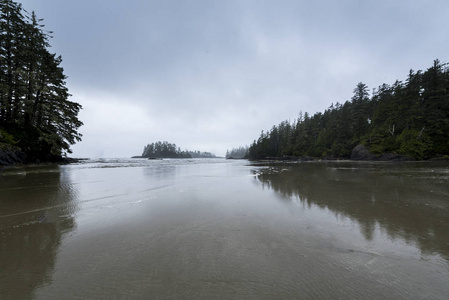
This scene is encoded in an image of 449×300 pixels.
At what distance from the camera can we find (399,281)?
7.25 feet

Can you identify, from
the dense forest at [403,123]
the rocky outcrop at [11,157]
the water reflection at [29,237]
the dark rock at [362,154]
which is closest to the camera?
the water reflection at [29,237]

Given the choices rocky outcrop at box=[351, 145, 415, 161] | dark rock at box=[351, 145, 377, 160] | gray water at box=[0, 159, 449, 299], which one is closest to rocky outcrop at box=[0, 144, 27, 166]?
gray water at box=[0, 159, 449, 299]

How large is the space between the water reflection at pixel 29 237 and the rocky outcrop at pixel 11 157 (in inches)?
660

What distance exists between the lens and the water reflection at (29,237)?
7.22ft

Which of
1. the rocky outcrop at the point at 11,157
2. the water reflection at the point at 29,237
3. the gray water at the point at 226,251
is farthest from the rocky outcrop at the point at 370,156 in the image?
the rocky outcrop at the point at 11,157

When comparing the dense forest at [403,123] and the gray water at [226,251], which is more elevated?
the dense forest at [403,123]

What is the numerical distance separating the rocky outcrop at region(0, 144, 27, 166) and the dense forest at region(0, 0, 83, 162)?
483 mm

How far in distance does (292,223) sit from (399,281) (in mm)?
2229

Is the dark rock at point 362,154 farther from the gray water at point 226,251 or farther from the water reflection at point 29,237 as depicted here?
the water reflection at point 29,237

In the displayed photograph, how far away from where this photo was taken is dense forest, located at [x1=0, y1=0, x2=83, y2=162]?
2105 centimetres

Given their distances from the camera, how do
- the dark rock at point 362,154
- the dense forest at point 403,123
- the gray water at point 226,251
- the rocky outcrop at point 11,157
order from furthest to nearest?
the dark rock at point 362,154
the dense forest at point 403,123
the rocky outcrop at point 11,157
the gray water at point 226,251

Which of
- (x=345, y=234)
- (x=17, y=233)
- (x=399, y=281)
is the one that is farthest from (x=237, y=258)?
(x=17, y=233)

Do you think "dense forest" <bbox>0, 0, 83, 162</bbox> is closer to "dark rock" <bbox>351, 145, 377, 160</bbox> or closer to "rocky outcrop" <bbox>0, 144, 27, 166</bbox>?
"rocky outcrop" <bbox>0, 144, 27, 166</bbox>

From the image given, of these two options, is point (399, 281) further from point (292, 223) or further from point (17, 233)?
point (17, 233)
